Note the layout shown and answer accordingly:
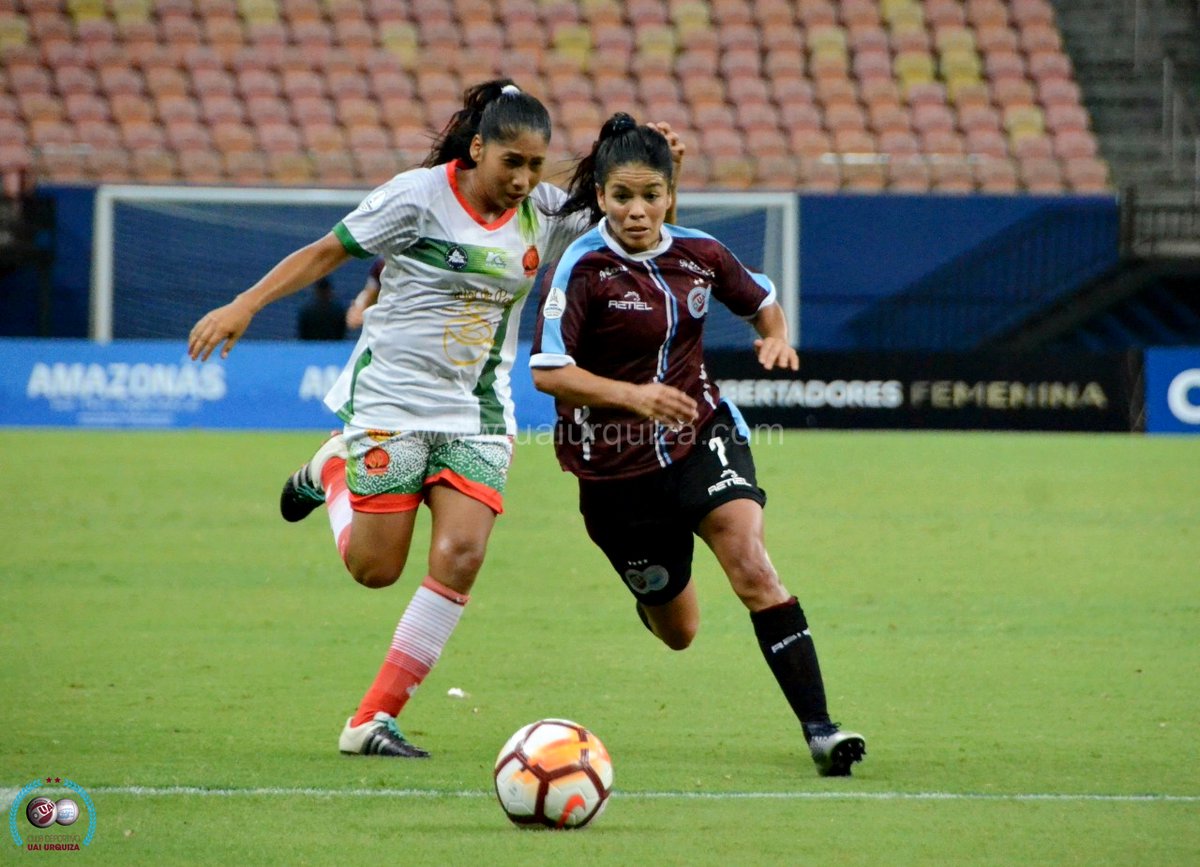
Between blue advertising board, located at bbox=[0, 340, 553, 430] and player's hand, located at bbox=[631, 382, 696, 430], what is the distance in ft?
50.0

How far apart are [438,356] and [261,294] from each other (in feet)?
2.40

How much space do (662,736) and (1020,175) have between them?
64.5 ft

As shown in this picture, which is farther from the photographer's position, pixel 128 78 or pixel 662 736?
pixel 128 78

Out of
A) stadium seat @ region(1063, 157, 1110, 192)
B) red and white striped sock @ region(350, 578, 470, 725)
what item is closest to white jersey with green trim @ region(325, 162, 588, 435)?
red and white striped sock @ region(350, 578, 470, 725)

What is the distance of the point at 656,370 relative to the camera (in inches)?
237

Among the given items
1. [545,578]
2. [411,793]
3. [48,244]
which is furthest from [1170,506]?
[48,244]

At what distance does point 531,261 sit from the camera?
244 inches

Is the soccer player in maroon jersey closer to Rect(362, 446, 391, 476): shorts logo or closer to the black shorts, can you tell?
the black shorts

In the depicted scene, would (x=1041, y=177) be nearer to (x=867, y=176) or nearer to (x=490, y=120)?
(x=867, y=176)

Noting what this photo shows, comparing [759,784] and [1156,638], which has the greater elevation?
[759,784]

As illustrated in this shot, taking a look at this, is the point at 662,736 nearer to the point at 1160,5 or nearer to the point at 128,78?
the point at 128,78

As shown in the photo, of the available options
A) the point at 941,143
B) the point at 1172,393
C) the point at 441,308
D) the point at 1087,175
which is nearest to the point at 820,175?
the point at 941,143

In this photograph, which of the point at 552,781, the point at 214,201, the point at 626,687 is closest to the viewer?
the point at 552,781

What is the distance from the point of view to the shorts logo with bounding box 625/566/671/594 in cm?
613
